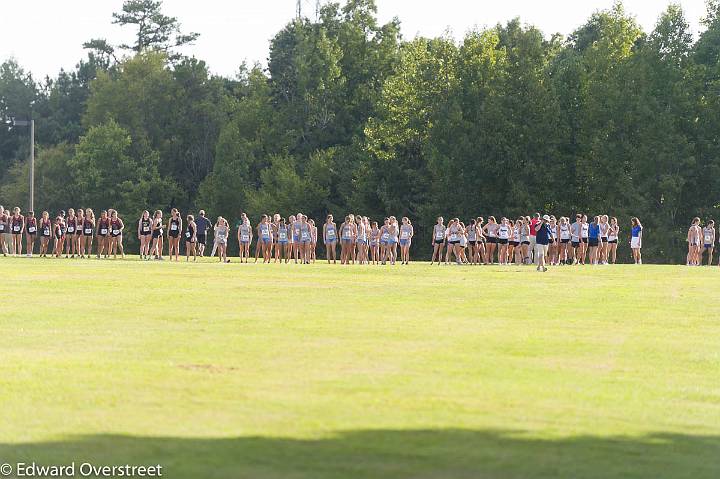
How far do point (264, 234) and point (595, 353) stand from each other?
125 feet

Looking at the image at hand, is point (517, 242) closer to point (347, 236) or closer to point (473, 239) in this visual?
point (473, 239)

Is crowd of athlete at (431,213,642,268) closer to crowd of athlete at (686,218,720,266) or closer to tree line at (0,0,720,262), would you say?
crowd of athlete at (686,218,720,266)

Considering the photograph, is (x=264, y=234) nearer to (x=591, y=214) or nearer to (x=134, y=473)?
(x=591, y=214)

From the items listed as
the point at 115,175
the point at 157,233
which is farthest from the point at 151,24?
the point at 157,233

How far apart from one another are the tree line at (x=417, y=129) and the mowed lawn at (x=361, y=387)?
57.7 m

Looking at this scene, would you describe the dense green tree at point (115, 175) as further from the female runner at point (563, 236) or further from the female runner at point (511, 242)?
the female runner at point (563, 236)

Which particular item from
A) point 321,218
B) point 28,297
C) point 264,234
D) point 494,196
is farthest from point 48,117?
point 28,297

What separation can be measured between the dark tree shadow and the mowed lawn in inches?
0.9

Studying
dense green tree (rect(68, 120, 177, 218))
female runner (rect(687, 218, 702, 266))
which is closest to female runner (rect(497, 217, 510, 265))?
female runner (rect(687, 218, 702, 266))

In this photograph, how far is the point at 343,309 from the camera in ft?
73.7

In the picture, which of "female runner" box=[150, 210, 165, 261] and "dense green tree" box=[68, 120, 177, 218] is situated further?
"dense green tree" box=[68, 120, 177, 218]

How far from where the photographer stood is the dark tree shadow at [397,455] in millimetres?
8477

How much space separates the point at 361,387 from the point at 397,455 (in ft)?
10.8

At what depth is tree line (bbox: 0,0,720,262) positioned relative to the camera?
81.2 meters
